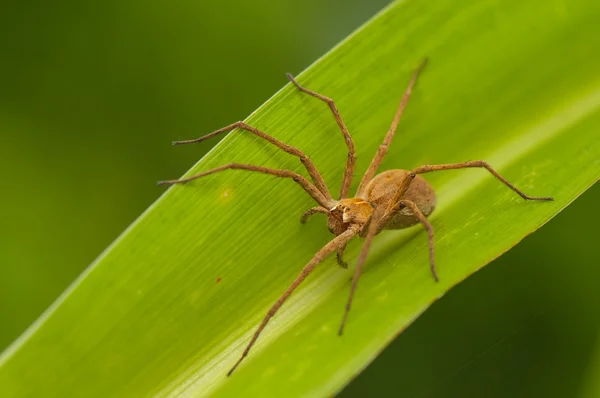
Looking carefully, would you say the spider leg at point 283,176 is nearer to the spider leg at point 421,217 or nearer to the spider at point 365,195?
the spider at point 365,195

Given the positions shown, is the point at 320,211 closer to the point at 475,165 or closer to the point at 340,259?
the point at 340,259

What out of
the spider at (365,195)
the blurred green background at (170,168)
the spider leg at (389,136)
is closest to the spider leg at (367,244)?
the spider at (365,195)

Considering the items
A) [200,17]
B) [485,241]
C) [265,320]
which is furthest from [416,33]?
[265,320]

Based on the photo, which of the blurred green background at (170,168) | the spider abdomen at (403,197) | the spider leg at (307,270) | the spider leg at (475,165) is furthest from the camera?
the spider abdomen at (403,197)

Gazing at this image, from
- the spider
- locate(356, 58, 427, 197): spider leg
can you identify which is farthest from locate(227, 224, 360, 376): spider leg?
locate(356, 58, 427, 197): spider leg

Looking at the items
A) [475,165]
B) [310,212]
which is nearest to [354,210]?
[310,212]

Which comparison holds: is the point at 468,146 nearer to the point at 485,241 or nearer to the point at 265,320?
the point at 485,241

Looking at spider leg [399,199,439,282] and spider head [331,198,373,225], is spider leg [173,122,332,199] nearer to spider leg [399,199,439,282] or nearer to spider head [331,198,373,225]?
spider head [331,198,373,225]
